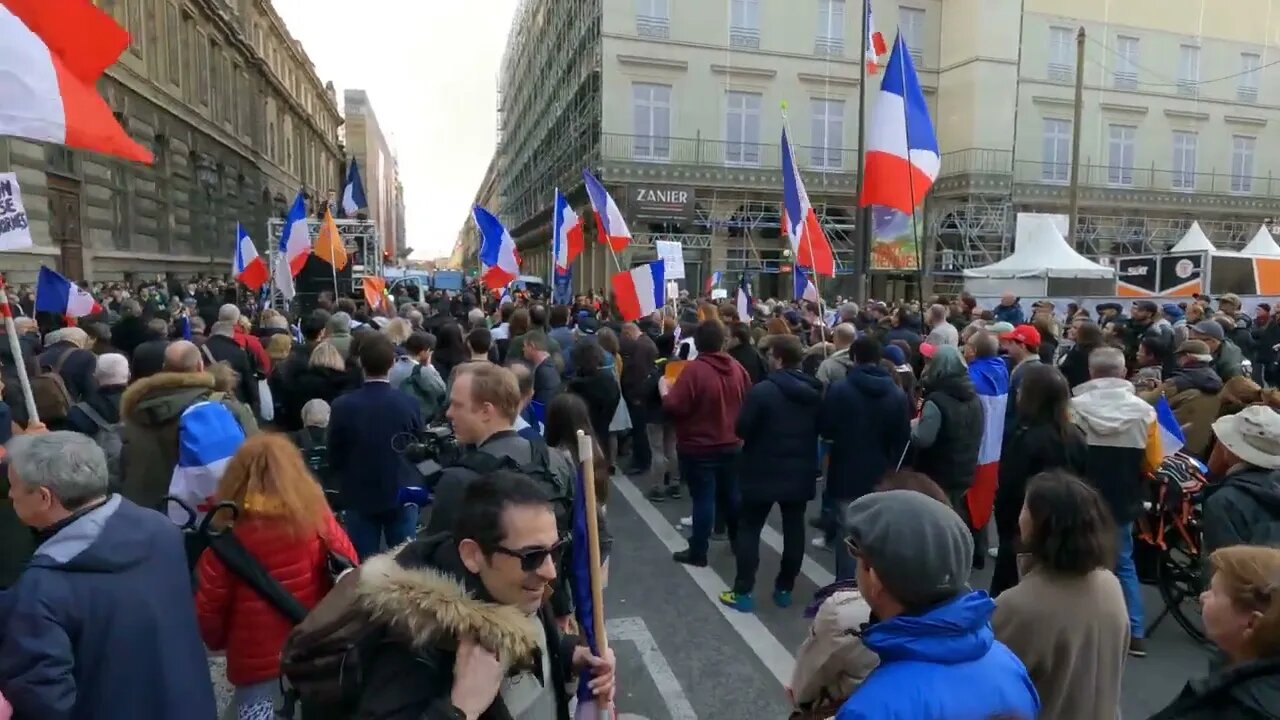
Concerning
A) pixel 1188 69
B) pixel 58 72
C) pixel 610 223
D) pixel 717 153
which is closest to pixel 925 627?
pixel 58 72

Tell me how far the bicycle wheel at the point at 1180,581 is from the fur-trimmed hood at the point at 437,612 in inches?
191

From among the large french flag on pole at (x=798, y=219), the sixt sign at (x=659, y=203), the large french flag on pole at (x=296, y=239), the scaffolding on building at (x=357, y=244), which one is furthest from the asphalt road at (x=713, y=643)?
the sixt sign at (x=659, y=203)

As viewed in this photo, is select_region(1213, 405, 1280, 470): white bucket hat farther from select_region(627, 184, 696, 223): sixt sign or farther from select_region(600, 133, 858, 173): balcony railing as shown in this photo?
select_region(600, 133, 858, 173): balcony railing

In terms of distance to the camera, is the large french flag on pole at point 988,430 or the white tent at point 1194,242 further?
the white tent at point 1194,242

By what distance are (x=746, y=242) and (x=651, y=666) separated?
24545mm

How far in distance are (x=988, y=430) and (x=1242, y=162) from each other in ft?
120

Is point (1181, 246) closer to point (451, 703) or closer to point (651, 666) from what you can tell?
point (651, 666)

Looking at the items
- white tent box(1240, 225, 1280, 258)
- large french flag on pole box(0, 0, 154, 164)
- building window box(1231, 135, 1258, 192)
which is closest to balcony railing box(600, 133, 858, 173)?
white tent box(1240, 225, 1280, 258)

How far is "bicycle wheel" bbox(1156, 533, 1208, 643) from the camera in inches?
194

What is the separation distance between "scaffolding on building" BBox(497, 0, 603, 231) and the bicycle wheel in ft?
77.1

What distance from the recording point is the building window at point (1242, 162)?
33.4m

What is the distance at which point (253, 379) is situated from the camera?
273 inches

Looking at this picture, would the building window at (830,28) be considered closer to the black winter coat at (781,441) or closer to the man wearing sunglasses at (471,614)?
the black winter coat at (781,441)

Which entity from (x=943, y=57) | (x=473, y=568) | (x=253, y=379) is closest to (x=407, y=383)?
(x=253, y=379)
